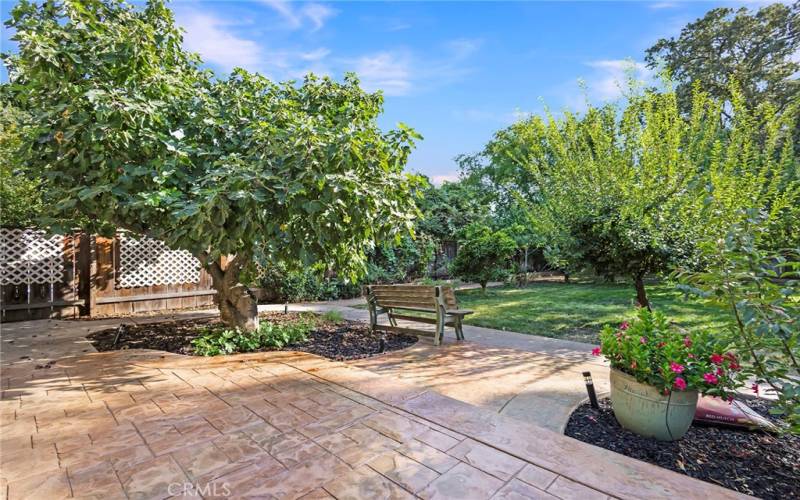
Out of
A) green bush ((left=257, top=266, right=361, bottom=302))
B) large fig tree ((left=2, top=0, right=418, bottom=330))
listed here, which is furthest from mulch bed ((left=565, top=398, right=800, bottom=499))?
green bush ((left=257, top=266, right=361, bottom=302))

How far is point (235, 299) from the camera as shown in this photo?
484cm

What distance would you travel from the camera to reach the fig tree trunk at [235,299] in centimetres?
483

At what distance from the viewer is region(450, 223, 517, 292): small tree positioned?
391 inches

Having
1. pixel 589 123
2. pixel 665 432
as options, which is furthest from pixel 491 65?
pixel 665 432

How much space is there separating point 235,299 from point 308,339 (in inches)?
41.8

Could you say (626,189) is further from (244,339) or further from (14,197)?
(14,197)

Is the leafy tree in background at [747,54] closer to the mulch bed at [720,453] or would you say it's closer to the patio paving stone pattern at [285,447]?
the mulch bed at [720,453]

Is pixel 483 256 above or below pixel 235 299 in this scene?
above

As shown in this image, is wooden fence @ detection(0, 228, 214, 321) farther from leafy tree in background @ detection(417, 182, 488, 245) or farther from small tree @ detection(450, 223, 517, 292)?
leafy tree in background @ detection(417, 182, 488, 245)

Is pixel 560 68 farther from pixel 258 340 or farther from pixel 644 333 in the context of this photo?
pixel 258 340

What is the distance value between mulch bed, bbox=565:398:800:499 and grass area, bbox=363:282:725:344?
2316mm

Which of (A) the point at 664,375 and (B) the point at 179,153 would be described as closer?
(A) the point at 664,375

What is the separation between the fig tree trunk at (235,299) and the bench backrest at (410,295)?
1.65 metres

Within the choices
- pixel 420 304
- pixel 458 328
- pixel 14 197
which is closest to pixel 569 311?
pixel 458 328
